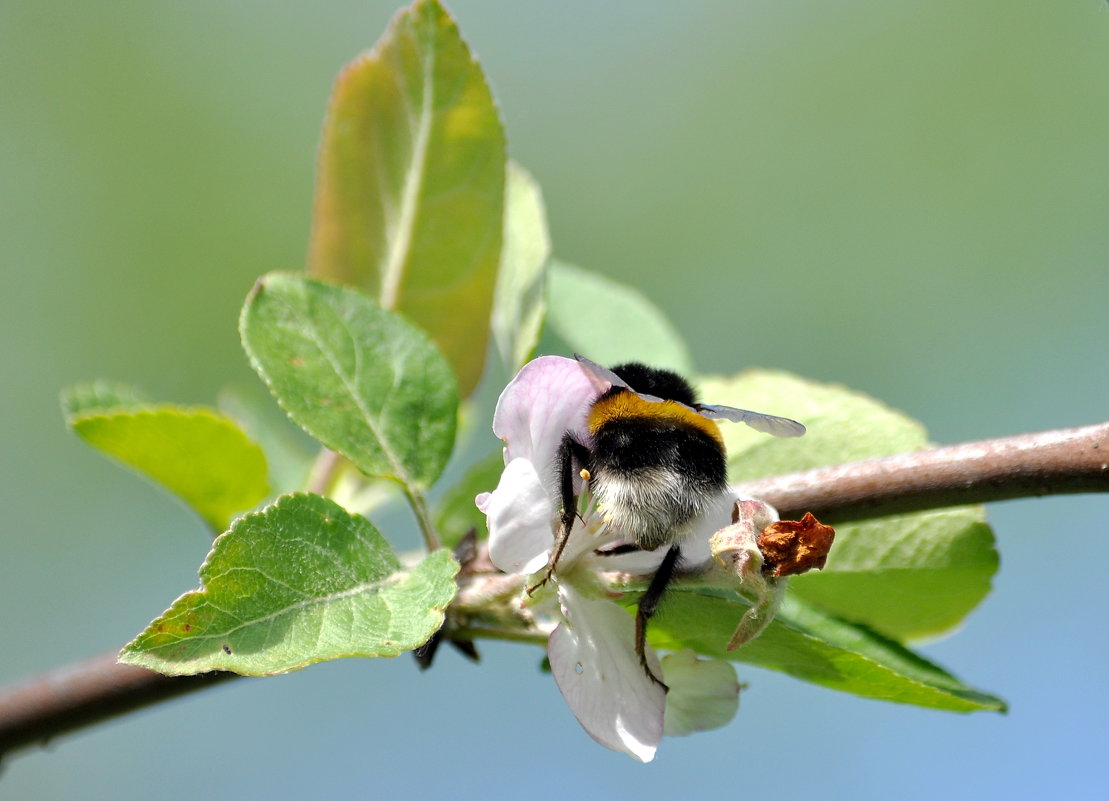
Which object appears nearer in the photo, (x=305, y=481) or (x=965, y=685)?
(x=965, y=685)

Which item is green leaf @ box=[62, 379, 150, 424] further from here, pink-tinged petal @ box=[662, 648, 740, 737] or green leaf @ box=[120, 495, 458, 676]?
pink-tinged petal @ box=[662, 648, 740, 737]

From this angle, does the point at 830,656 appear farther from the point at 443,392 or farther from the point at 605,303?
the point at 605,303

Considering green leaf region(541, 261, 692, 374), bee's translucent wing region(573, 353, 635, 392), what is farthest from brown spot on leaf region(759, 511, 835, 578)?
green leaf region(541, 261, 692, 374)

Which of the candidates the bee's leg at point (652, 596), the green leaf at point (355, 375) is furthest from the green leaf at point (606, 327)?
the bee's leg at point (652, 596)

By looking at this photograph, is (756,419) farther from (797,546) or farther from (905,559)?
(905,559)

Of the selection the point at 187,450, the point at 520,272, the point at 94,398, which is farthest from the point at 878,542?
the point at 94,398

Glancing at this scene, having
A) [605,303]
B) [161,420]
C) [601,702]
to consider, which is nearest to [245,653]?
[601,702]
